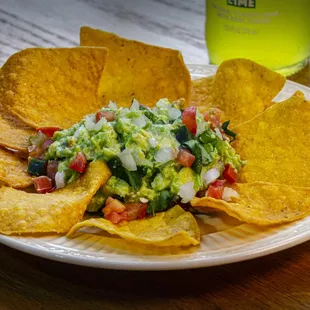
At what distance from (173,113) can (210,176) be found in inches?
9.8

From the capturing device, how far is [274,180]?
198 cm

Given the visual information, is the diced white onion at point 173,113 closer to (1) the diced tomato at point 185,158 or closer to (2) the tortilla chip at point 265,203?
(1) the diced tomato at point 185,158

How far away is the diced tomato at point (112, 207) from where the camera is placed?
1800mm

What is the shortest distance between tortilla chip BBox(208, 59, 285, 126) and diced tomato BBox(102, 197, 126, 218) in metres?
0.63

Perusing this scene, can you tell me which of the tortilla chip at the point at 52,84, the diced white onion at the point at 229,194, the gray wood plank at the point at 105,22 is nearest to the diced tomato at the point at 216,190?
the diced white onion at the point at 229,194

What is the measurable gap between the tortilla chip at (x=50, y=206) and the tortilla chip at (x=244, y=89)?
0.62 metres

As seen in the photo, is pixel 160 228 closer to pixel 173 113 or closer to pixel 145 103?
pixel 173 113

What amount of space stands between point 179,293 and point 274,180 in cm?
48

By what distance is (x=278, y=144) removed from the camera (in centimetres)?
208

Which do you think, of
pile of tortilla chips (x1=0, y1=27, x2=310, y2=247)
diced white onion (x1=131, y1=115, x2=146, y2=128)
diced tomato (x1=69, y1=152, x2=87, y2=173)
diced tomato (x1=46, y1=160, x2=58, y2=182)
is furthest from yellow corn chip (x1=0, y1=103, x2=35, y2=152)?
diced white onion (x1=131, y1=115, x2=146, y2=128)

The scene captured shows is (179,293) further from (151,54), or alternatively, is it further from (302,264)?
(151,54)

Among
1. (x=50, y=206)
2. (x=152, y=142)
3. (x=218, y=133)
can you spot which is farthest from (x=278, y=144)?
(x=50, y=206)

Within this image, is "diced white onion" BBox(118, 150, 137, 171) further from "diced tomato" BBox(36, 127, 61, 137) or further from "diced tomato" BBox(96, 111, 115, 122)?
"diced tomato" BBox(36, 127, 61, 137)

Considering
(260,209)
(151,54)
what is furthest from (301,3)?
(260,209)
